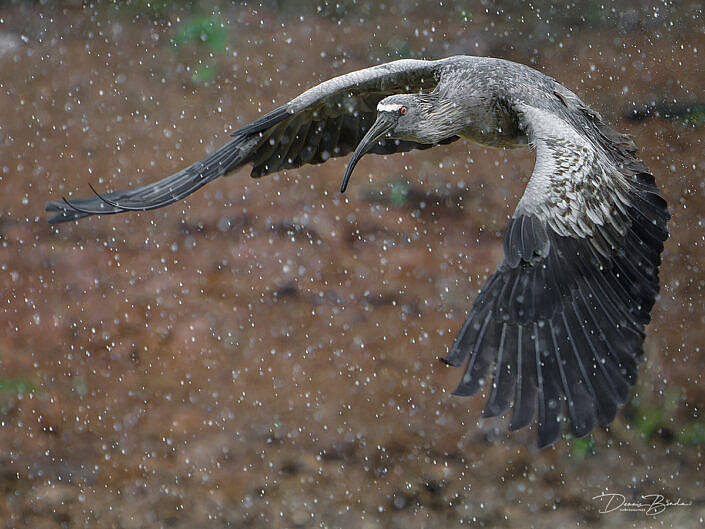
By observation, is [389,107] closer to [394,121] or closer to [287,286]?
[394,121]

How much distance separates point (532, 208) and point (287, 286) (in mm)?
3592

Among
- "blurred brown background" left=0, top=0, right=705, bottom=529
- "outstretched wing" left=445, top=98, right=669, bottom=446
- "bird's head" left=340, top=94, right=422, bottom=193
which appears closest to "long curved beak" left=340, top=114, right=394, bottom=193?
"bird's head" left=340, top=94, right=422, bottom=193

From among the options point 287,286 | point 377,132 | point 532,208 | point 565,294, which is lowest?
point 287,286

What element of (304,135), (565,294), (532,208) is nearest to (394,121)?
(304,135)

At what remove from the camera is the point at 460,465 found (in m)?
5.78

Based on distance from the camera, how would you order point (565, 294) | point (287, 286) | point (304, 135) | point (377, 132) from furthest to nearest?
1. point (287, 286)
2. point (304, 135)
3. point (377, 132)
4. point (565, 294)

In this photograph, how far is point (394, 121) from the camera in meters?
3.56

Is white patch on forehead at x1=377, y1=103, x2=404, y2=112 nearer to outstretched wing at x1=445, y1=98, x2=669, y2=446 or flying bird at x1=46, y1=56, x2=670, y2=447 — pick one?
flying bird at x1=46, y1=56, x2=670, y2=447

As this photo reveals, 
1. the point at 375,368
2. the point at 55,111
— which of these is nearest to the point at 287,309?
the point at 375,368

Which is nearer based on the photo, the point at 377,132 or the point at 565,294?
the point at 565,294

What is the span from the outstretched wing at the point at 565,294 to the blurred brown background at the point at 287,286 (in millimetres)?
2847

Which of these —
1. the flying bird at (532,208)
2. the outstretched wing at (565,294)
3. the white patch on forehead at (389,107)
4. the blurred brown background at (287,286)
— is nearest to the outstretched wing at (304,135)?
the flying bird at (532,208)

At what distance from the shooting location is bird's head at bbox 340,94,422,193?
11.6ft

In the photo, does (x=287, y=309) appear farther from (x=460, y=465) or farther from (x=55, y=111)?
(x=55, y=111)
